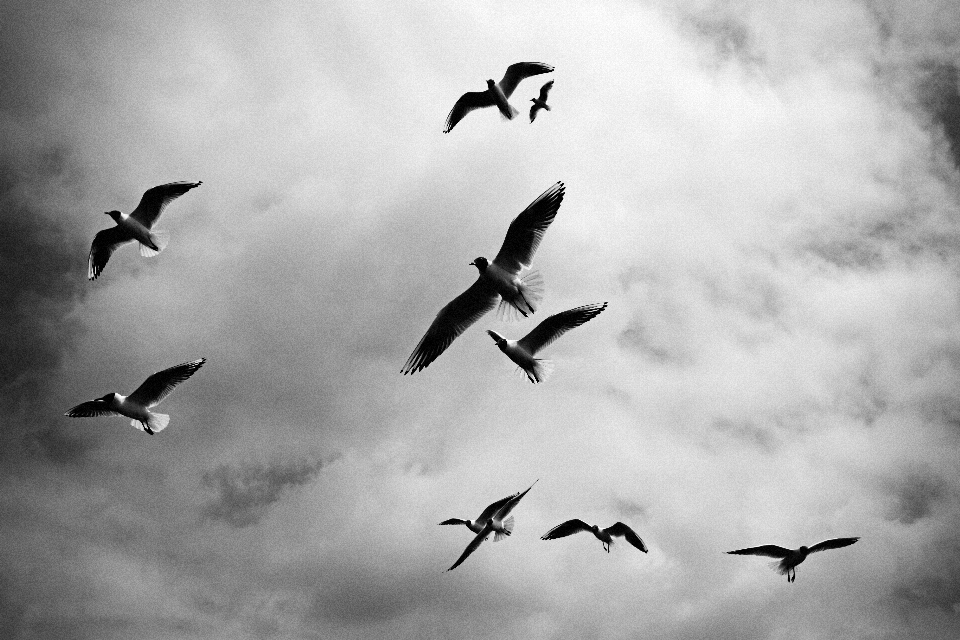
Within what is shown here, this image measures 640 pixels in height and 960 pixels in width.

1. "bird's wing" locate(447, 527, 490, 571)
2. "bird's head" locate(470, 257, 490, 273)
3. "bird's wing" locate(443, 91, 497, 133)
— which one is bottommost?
"bird's wing" locate(447, 527, 490, 571)

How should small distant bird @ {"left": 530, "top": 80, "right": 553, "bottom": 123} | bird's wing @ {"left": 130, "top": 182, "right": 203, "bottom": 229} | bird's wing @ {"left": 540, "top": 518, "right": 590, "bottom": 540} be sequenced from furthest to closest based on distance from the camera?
small distant bird @ {"left": 530, "top": 80, "right": 553, "bottom": 123} < bird's wing @ {"left": 540, "top": 518, "right": 590, "bottom": 540} < bird's wing @ {"left": 130, "top": 182, "right": 203, "bottom": 229}

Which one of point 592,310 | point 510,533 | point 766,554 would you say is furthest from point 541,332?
point 766,554

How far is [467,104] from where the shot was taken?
2984 centimetres

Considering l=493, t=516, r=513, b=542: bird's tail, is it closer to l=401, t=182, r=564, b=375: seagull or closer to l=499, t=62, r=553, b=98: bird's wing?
l=401, t=182, r=564, b=375: seagull

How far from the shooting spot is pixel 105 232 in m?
25.4

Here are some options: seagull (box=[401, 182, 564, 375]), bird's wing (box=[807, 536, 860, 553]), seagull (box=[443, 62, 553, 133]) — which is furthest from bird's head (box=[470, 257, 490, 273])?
bird's wing (box=[807, 536, 860, 553])

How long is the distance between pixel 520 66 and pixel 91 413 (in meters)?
16.6

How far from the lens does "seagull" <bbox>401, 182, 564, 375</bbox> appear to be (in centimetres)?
1836

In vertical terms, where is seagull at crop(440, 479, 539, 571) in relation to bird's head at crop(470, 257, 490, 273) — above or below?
below

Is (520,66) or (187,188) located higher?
(520,66)

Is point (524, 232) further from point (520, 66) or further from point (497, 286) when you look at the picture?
point (520, 66)

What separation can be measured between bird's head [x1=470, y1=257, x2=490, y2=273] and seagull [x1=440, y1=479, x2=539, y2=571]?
4864 mm

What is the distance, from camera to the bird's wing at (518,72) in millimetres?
28406

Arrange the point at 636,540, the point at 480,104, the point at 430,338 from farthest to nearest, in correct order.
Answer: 1. the point at 480,104
2. the point at 636,540
3. the point at 430,338
